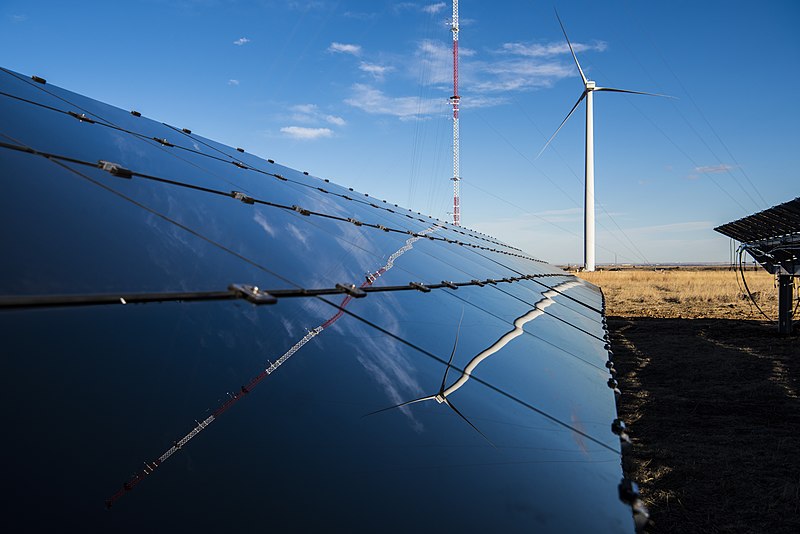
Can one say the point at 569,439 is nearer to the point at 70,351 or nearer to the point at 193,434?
the point at 193,434

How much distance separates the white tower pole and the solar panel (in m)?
46.5

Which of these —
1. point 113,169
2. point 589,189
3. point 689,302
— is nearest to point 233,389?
point 113,169

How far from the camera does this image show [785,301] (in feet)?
66.7

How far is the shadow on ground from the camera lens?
6676 millimetres

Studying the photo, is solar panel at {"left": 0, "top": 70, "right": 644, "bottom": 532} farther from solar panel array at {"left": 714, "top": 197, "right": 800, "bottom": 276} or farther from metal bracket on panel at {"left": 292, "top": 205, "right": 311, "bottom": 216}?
solar panel array at {"left": 714, "top": 197, "right": 800, "bottom": 276}

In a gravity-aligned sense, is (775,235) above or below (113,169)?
above

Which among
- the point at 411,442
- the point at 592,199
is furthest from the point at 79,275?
the point at 592,199

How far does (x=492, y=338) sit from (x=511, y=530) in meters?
2.73

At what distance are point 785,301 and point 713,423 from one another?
1312 centimetres

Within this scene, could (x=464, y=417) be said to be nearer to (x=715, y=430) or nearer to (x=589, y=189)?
(x=715, y=430)

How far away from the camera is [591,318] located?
9773mm

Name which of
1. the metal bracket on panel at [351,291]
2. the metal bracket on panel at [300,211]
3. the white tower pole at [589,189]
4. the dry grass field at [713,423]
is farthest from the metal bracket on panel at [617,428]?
the white tower pole at [589,189]

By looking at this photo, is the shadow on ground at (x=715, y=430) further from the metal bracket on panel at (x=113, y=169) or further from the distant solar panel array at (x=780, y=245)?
the metal bracket on panel at (x=113, y=169)

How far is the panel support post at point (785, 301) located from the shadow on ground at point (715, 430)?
781 mm
